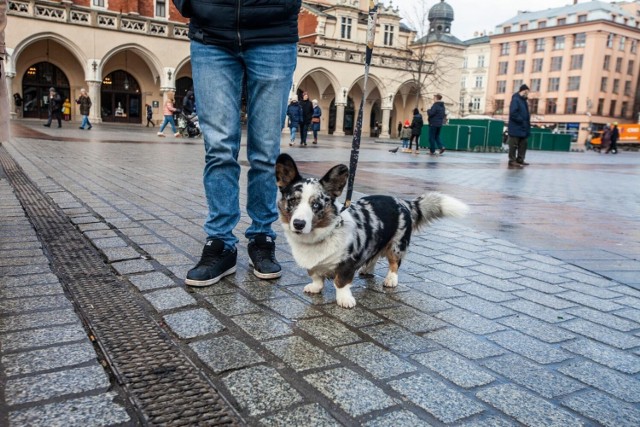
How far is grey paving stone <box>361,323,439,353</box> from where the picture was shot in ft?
7.57

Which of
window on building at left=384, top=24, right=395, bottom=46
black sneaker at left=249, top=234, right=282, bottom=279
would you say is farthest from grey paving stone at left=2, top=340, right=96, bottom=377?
window on building at left=384, top=24, right=395, bottom=46

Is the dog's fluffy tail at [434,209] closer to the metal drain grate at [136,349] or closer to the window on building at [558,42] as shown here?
the metal drain grate at [136,349]

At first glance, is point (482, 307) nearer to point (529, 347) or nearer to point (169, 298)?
point (529, 347)

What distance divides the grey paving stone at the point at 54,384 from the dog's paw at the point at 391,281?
70.7 inches

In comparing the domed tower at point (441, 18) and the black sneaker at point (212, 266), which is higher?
the domed tower at point (441, 18)

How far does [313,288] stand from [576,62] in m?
82.1

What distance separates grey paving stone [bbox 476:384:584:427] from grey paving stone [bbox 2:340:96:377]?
1.53 m

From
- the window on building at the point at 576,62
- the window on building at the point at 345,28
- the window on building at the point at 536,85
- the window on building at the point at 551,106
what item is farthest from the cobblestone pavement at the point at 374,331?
the window on building at the point at 536,85

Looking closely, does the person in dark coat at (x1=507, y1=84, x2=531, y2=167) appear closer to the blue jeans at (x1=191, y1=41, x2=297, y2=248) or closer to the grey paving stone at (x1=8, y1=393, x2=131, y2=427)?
the blue jeans at (x1=191, y1=41, x2=297, y2=248)

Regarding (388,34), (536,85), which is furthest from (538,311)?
(536,85)

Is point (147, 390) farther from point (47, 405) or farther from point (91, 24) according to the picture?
point (91, 24)

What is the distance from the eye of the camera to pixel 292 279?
128 inches

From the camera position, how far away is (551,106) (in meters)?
75.6

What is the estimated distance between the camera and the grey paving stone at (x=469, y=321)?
2572mm
